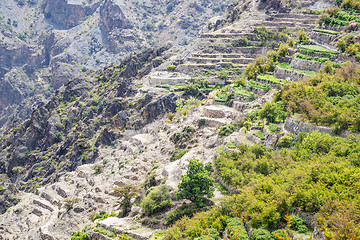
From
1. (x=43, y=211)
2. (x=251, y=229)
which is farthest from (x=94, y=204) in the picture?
(x=251, y=229)

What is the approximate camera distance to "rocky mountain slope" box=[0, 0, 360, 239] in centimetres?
4934

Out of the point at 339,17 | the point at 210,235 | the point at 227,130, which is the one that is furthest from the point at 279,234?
the point at 339,17

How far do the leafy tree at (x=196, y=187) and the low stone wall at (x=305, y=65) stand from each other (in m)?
27.3

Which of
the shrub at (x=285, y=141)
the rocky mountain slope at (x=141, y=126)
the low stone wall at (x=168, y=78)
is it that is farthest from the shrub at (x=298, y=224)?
the low stone wall at (x=168, y=78)

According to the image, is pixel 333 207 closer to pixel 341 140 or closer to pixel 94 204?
pixel 341 140

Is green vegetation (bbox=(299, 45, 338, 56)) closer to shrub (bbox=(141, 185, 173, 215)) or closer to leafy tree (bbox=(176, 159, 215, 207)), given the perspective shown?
leafy tree (bbox=(176, 159, 215, 207))

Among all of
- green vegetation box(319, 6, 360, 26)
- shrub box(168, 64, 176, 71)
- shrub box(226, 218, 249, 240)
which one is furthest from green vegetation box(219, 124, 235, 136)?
shrub box(168, 64, 176, 71)

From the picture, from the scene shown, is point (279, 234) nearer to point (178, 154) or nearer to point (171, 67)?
point (178, 154)

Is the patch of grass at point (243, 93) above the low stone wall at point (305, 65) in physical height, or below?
below

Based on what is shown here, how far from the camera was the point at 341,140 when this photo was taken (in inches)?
1313

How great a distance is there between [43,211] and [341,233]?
2129 inches

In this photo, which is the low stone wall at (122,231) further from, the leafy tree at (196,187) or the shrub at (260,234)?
the shrub at (260,234)

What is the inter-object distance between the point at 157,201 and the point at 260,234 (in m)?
17.4

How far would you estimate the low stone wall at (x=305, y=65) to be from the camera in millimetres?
53097
